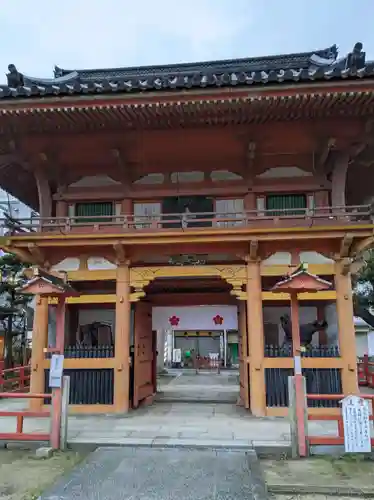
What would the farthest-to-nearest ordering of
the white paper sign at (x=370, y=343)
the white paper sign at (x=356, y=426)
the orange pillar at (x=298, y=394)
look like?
the white paper sign at (x=370, y=343), the orange pillar at (x=298, y=394), the white paper sign at (x=356, y=426)

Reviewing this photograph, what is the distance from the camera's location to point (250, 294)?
8859 millimetres

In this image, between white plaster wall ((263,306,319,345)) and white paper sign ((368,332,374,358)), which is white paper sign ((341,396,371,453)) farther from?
white paper sign ((368,332,374,358))

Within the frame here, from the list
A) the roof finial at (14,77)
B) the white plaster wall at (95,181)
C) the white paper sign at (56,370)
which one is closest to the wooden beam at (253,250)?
the white plaster wall at (95,181)

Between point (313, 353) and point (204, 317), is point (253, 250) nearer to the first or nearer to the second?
point (313, 353)

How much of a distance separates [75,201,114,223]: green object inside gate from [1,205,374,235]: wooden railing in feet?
0.08

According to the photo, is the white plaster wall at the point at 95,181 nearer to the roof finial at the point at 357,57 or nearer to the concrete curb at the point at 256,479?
the roof finial at the point at 357,57

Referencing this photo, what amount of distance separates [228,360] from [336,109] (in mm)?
23778

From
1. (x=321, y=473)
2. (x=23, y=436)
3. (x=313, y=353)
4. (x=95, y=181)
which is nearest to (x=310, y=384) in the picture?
(x=313, y=353)

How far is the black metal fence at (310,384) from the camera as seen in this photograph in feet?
27.8

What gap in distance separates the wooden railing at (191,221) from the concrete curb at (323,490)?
4.78 meters

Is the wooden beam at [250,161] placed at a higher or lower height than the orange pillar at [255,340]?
higher

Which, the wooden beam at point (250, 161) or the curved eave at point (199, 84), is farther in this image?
the wooden beam at point (250, 161)

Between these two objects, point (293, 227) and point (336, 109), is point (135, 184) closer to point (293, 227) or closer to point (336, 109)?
point (293, 227)

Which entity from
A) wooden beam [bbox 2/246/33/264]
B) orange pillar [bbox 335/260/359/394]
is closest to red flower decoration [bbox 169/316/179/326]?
wooden beam [bbox 2/246/33/264]
